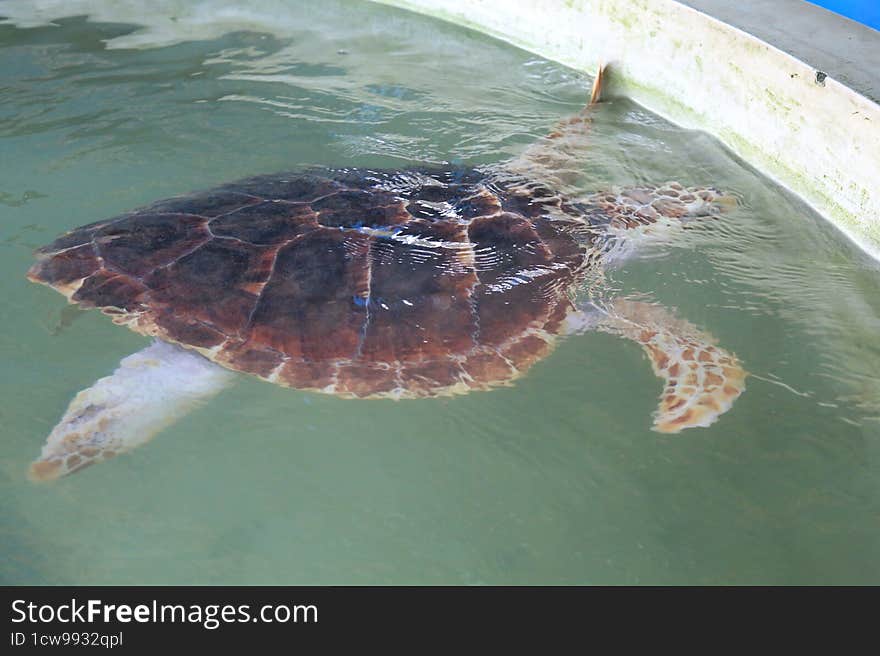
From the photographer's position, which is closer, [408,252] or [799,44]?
[408,252]

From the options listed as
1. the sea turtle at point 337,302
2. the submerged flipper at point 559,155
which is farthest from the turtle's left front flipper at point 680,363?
the submerged flipper at point 559,155

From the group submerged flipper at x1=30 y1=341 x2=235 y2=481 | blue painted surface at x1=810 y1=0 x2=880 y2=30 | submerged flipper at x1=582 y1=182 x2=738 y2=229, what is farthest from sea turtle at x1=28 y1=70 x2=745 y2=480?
blue painted surface at x1=810 y1=0 x2=880 y2=30

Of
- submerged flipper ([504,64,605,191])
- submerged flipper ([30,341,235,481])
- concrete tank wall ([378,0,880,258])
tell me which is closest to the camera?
submerged flipper ([30,341,235,481])

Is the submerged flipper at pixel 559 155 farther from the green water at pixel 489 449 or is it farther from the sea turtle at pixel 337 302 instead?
the sea turtle at pixel 337 302

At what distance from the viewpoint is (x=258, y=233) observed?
10.6ft

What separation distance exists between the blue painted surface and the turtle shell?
119 inches

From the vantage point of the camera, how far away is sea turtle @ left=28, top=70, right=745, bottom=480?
297 centimetres

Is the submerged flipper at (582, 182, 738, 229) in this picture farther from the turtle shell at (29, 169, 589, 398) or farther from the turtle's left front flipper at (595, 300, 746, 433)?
the turtle's left front flipper at (595, 300, 746, 433)

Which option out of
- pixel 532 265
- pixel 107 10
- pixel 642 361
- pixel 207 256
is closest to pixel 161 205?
pixel 207 256

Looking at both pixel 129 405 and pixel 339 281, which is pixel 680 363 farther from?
pixel 129 405
